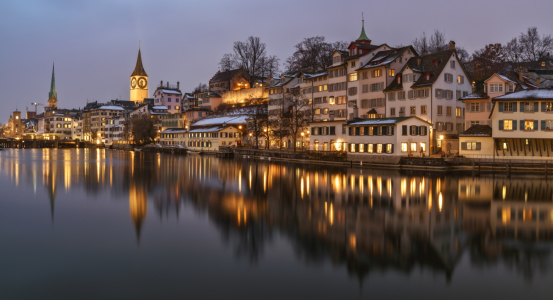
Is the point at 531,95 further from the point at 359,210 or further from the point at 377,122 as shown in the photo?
the point at 359,210

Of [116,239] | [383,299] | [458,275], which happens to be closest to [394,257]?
[458,275]

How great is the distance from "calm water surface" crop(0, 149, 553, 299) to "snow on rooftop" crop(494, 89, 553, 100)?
14199 mm

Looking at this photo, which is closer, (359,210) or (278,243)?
(278,243)

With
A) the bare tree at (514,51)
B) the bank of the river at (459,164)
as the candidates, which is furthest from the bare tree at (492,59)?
the bank of the river at (459,164)

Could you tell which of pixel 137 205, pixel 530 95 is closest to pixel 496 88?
pixel 530 95

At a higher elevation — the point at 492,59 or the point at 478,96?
the point at 492,59

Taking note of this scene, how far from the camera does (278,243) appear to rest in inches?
701

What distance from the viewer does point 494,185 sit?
118ft

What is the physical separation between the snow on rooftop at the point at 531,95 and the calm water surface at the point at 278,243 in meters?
14.2

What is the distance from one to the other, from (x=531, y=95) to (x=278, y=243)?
38.7 m

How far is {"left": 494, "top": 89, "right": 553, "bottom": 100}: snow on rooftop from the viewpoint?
4454 centimetres

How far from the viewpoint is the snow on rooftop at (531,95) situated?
44.5m

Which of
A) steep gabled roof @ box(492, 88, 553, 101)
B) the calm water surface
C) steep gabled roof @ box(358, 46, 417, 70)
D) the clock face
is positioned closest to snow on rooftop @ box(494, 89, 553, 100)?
steep gabled roof @ box(492, 88, 553, 101)

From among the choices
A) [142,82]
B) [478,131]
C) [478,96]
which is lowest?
[478,131]
